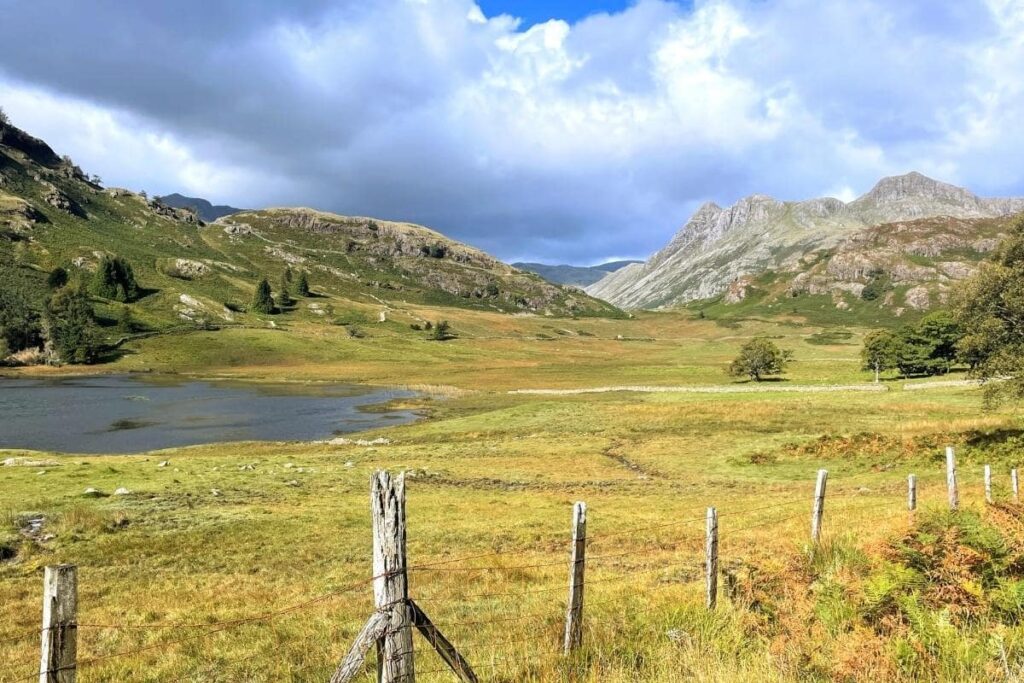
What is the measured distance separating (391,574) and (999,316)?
40.8m

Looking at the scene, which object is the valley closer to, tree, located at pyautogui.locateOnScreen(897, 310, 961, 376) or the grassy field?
the grassy field

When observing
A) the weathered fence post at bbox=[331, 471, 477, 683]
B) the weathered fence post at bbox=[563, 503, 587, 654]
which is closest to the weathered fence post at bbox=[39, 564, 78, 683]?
the weathered fence post at bbox=[331, 471, 477, 683]

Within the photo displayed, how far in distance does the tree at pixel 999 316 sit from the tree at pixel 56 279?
230 meters

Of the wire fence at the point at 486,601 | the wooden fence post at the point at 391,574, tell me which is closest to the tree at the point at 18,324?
the wire fence at the point at 486,601

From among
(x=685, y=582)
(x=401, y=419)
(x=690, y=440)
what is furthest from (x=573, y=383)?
(x=685, y=582)

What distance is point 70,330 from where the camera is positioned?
157 m

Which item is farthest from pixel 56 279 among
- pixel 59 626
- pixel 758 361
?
pixel 59 626

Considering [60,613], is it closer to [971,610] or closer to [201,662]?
[201,662]

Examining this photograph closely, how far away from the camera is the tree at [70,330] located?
15450cm

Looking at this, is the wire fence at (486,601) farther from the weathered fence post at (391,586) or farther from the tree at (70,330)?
the tree at (70,330)

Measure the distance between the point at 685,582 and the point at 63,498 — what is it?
29042 millimetres

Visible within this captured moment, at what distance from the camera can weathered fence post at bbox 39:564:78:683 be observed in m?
5.69

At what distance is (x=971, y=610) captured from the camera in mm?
8680

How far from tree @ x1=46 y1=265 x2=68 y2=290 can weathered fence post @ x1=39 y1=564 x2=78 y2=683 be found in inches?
9087
